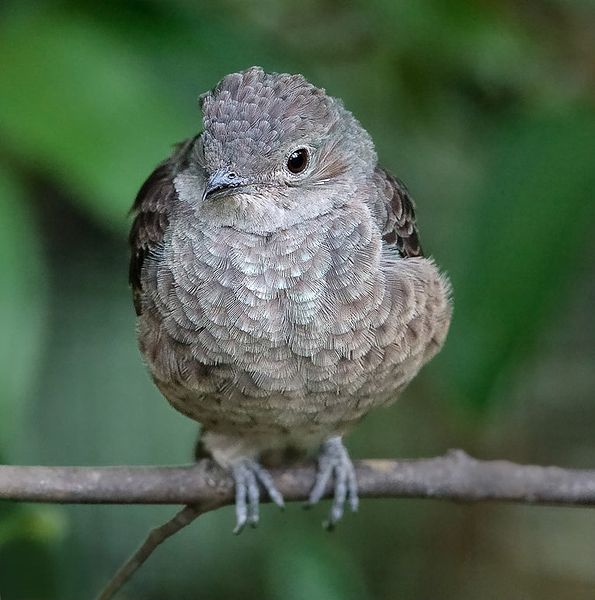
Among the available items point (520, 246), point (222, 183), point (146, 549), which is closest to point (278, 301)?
point (222, 183)

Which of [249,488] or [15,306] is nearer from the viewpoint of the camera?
[15,306]

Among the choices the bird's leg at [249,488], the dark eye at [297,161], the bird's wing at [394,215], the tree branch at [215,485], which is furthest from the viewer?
the bird's leg at [249,488]

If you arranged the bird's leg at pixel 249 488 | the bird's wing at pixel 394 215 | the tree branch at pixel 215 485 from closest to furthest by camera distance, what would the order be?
the tree branch at pixel 215 485 → the bird's wing at pixel 394 215 → the bird's leg at pixel 249 488

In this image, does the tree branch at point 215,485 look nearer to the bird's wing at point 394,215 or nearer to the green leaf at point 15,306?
the green leaf at point 15,306

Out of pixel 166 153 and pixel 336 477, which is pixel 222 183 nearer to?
pixel 166 153

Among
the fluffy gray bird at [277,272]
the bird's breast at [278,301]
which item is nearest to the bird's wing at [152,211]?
the fluffy gray bird at [277,272]

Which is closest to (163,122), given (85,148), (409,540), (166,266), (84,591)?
(85,148)

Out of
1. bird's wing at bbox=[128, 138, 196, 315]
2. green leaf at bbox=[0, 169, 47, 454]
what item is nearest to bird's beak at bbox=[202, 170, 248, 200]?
bird's wing at bbox=[128, 138, 196, 315]

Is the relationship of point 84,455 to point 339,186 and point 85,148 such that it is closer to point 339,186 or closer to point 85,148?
point 85,148
